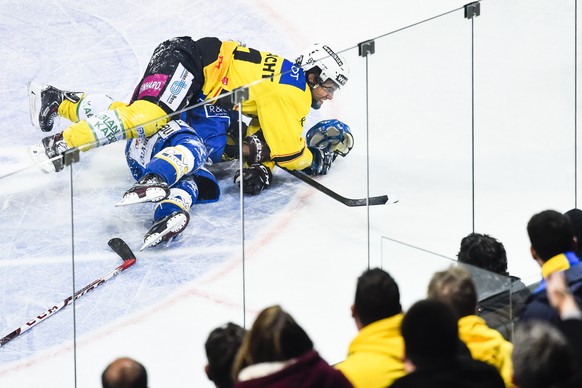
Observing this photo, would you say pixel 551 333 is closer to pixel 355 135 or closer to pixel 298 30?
pixel 355 135

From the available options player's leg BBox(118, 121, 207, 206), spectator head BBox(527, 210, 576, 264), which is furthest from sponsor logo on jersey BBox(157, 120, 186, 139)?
spectator head BBox(527, 210, 576, 264)

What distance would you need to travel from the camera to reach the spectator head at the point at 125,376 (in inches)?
119

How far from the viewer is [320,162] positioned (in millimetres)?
5434

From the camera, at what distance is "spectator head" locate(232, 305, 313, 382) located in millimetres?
2953

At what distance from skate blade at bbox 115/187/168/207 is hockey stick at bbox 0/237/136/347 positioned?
0.52 ft

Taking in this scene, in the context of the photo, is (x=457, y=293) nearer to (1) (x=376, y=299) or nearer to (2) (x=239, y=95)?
(1) (x=376, y=299)

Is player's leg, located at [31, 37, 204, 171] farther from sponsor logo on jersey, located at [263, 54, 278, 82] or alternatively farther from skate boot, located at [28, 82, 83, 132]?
skate boot, located at [28, 82, 83, 132]

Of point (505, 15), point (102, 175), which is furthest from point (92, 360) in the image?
point (505, 15)

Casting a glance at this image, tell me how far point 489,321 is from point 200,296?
3.50 feet

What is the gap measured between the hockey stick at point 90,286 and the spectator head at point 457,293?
1420mm

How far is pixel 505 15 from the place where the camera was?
5.61 m

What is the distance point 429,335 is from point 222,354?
20.7 inches

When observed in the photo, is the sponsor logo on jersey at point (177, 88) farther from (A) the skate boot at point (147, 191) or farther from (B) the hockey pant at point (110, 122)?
(A) the skate boot at point (147, 191)

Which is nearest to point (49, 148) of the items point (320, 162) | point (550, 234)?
point (320, 162)
